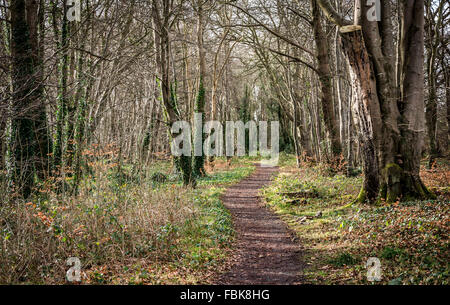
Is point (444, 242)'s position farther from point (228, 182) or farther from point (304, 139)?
point (304, 139)

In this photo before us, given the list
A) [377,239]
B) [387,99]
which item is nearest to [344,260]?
[377,239]

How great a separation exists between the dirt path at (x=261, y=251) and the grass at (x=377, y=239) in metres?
0.29

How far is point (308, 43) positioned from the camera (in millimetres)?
19234

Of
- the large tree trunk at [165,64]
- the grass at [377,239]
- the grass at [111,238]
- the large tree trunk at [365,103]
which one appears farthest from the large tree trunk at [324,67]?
the grass at [111,238]

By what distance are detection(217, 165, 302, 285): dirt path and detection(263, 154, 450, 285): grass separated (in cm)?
29

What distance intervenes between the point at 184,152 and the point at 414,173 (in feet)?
26.4

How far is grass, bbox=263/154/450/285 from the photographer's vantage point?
14.7 feet

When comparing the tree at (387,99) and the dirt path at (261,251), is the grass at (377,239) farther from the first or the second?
the tree at (387,99)

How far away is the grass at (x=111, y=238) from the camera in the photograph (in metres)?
4.82

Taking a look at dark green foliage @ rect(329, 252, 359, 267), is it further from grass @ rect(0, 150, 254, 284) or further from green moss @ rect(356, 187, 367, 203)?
green moss @ rect(356, 187, 367, 203)

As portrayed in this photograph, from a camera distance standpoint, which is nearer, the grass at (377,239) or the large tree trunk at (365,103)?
the grass at (377,239)

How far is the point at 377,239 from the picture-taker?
226 inches

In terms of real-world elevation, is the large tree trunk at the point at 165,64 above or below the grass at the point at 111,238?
above

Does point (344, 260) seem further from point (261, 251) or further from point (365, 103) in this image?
point (365, 103)
